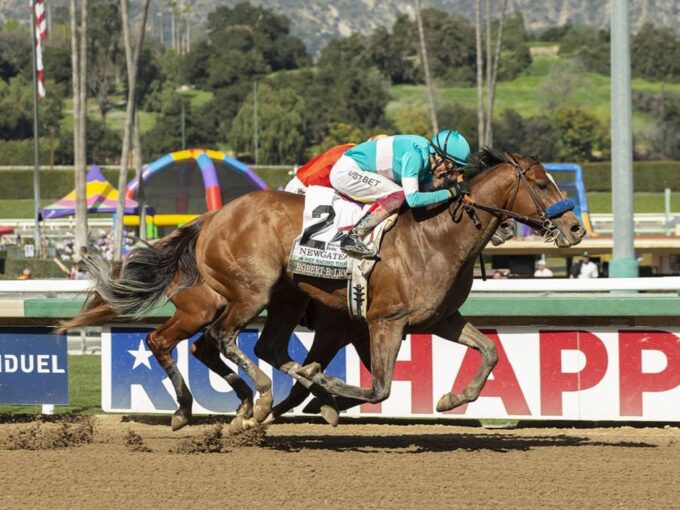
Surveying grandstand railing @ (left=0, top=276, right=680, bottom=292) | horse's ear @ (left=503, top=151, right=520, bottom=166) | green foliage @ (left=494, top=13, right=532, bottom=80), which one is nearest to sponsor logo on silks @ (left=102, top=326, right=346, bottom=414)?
grandstand railing @ (left=0, top=276, right=680, bottom=292)

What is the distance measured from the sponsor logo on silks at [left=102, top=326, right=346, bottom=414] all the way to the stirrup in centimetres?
189

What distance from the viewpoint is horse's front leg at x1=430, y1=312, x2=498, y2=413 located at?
6.65 metres

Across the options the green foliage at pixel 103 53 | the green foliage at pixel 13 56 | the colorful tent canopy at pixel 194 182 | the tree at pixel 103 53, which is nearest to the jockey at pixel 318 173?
the colorful tent canopy at pixel 194 182

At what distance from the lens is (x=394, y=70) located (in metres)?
114

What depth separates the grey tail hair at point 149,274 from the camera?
24.5 feet

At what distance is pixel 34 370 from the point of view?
873 centimetres

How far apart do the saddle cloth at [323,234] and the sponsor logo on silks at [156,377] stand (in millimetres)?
1740

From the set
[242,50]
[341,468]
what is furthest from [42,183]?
[341,468]

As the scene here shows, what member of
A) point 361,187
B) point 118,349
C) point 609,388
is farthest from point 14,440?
point 609,388

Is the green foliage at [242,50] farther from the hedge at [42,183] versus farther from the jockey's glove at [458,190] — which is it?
the jockey's glove at [458,190]

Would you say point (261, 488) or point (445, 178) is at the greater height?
point (445, 178)

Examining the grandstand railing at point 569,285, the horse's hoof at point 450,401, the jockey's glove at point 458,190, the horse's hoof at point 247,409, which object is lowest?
the horse's hoof at point 247,409

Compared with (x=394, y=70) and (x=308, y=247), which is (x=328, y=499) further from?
(x=394, y=70)

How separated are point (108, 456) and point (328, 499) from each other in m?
1.80
